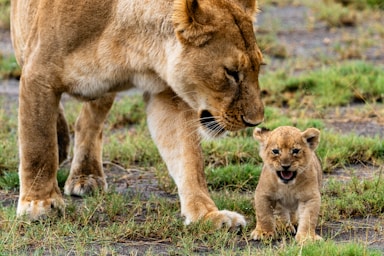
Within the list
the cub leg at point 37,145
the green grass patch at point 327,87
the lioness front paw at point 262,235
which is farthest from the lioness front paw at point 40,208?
the green grass patch at point 327,87

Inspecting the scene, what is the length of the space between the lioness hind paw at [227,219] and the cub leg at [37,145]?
2.31 feet

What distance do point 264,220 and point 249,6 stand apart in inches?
37.0

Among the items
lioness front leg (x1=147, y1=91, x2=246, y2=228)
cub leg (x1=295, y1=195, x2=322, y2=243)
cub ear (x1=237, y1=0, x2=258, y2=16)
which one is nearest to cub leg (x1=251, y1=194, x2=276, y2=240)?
cub leg (x1=295, y1=195, x2=322, y2=243)

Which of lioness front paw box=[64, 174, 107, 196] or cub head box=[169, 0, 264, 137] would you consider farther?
lioness front paw box=[64, 174, 107, 196]

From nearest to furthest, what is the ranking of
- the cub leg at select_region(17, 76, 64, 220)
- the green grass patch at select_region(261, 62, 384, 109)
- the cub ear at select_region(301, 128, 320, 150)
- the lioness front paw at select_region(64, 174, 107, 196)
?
1. the cub ear at select_region(301, 128, 320, 150)
2. the cub leg at select_region(17, 76, 64, 220)
3. the lioness front paw at select_region(64, 174, 107, 196)
4. the green grass patch at select_region(261, 62, 384, 109)

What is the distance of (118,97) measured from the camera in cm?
721

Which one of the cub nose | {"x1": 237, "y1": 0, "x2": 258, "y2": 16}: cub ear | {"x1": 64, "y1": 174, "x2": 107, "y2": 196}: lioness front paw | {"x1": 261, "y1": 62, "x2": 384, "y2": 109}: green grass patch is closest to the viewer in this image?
the cub nose

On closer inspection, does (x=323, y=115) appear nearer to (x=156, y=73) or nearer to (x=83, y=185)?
(x=83, y=185)

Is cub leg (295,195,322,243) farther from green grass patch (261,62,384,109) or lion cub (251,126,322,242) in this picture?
green grass patch (261,62,384,109)

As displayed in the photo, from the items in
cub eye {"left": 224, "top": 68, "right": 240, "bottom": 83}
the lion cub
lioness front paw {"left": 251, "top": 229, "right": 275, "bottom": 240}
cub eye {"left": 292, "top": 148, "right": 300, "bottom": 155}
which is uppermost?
cub eye {"left": 224, "top": 68, "right": 240, "bottom": 83}

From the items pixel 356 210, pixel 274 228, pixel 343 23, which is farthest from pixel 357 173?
pixel 343 23

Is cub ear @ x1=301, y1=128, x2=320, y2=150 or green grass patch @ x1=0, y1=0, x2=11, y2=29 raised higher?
cub ear @ x1=301, y1=128, x2=320, y2=150

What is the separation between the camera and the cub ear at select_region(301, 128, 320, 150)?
425cm

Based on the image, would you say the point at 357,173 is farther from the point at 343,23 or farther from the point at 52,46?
the point at 343,23
